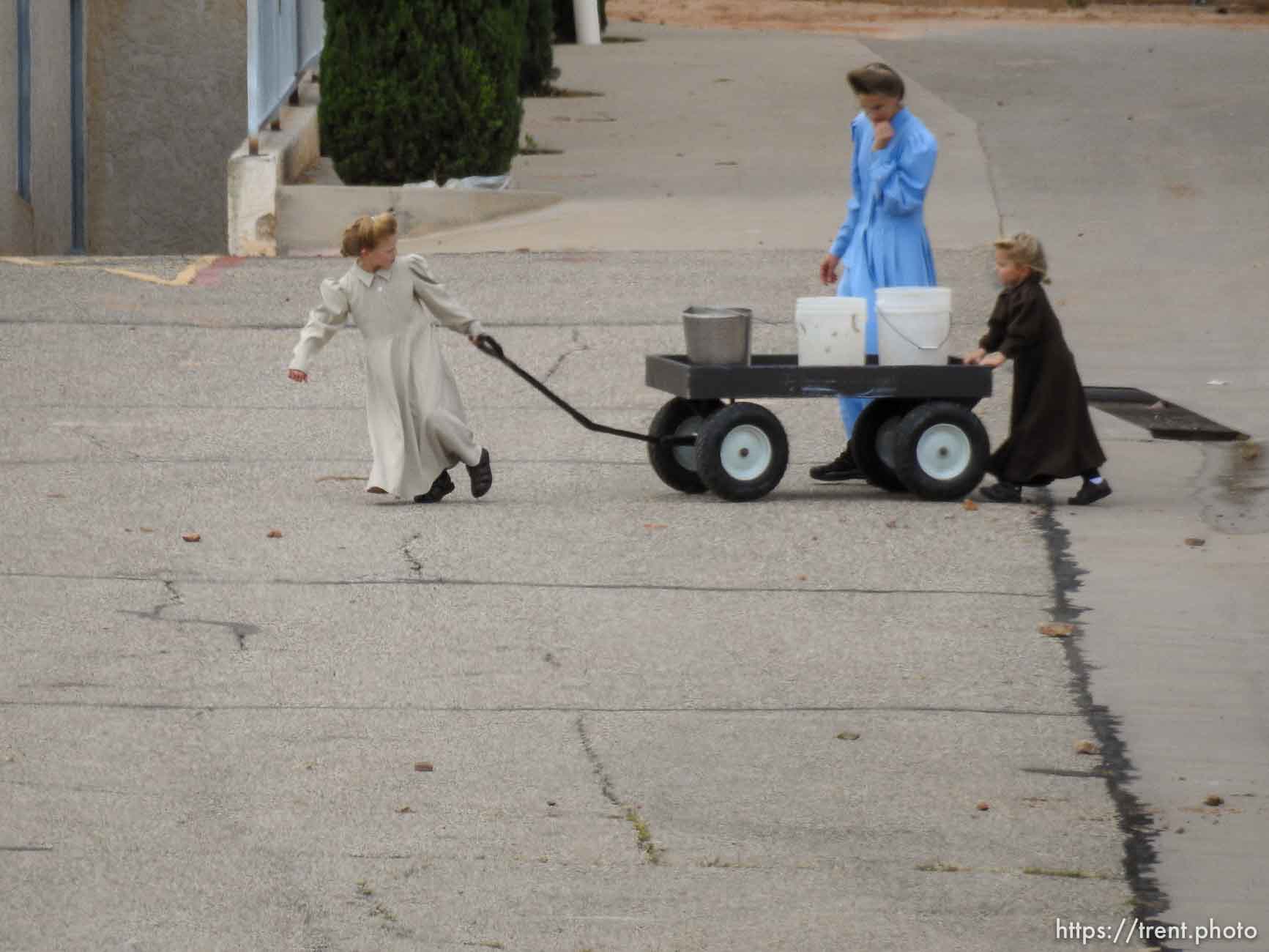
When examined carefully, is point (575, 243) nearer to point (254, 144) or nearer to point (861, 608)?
point (254, 144)

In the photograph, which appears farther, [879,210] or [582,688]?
[879,210]

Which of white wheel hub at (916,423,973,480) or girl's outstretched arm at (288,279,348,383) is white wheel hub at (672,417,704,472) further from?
girl's outstretched arm at (288,279,348,383)

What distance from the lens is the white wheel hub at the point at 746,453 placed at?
9656 millimetres

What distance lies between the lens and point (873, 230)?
10078mm

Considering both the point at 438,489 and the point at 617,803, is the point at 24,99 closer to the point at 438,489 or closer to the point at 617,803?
the point at 438,489

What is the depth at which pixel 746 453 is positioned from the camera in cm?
972

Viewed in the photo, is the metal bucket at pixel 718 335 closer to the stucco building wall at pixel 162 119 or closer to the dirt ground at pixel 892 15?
the stucco building wall at pixel 162 119

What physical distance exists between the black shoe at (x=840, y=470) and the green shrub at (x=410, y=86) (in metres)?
7.81

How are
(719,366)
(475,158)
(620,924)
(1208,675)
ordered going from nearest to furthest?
(620,924), (1208,675), (719,366), (475,158)

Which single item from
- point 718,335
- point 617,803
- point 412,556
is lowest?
point 617,803

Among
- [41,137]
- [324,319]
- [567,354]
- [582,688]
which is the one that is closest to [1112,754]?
[582,688]

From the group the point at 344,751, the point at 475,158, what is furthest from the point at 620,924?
the point at 475,158

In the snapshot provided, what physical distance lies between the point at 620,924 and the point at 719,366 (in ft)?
14.5

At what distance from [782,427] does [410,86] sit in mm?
8302
